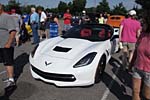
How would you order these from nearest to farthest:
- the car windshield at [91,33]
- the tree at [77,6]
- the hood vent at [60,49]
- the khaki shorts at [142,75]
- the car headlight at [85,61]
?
the khaki shorts at [142,75] → the car headlight at [85,61] → the hood vent at [60,49] → the car windshield at [91,33] → the tree at [77,6]

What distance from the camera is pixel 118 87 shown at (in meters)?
6.21

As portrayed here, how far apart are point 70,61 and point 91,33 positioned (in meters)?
1.81

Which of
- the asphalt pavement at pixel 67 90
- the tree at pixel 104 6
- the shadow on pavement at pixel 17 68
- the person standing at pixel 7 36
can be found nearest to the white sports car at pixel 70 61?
the asphalt pavement at pixel 67 90

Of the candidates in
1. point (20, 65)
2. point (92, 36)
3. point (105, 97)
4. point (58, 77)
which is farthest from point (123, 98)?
point (20, 65)

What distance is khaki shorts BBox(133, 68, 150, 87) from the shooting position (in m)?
3.71

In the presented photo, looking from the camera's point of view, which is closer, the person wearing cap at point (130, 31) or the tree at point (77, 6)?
the person wearing cap at point (130, 31)

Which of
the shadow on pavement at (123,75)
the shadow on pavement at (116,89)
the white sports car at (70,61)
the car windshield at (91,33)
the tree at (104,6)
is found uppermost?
the car windshield at (91,33)

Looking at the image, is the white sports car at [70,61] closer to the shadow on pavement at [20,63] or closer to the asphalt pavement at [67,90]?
the asphalt pavement at [67,90]

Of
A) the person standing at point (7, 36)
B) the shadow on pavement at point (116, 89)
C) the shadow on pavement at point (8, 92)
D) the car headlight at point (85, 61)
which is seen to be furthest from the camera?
the car headlight at point (85, 61)

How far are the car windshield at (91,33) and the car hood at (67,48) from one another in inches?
17.1

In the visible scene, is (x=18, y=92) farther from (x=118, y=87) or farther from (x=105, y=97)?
(x=118, y=87)

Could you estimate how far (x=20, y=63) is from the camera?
27.5 ft

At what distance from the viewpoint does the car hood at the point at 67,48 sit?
614 cm

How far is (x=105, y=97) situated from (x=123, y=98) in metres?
0.35
